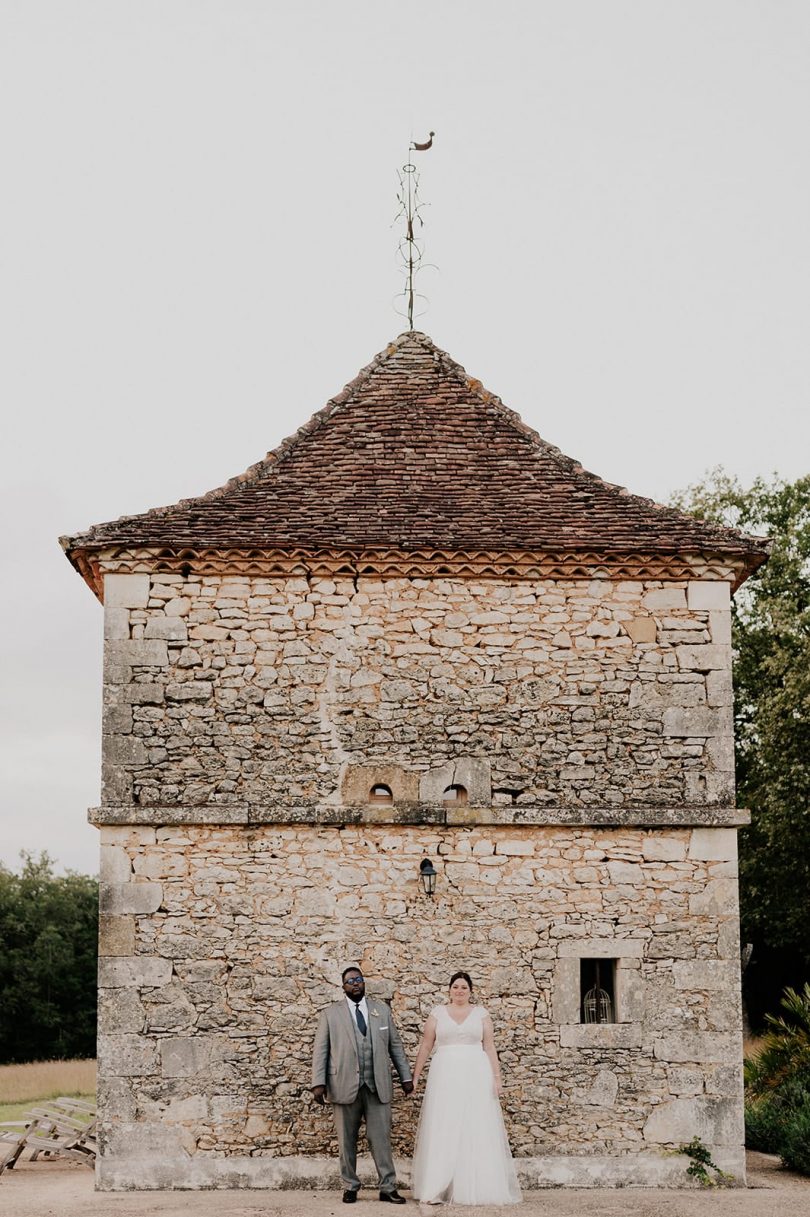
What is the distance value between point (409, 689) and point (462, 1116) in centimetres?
335

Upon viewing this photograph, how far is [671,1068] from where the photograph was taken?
36.2 feet

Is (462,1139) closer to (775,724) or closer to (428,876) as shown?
(428,876)

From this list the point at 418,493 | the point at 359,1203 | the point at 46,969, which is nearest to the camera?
the point at 359,1203

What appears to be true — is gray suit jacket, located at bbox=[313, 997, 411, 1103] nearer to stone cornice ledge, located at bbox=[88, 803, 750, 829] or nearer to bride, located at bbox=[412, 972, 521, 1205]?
bride, located at bbox=[412, 972, 521, 1205]

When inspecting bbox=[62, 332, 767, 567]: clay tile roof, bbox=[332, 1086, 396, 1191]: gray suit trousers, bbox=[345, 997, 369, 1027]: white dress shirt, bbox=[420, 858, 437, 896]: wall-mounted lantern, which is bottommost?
bbox=[332, 1086, 396, 1191]: gray suit trousers

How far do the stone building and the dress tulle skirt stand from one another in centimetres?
71

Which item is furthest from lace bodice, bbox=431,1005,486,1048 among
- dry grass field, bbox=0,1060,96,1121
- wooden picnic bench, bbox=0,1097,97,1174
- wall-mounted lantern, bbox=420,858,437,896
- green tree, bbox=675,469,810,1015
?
green tree, bbox=675,469,810,1015

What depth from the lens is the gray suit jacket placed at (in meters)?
10.2

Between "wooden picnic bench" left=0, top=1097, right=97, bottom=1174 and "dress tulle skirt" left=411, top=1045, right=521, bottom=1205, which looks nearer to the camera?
"dress tulle skirt" left=411, top=1045, right=521, bottom=1205

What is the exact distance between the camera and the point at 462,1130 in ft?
32.9

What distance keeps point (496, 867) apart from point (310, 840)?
1518 mm

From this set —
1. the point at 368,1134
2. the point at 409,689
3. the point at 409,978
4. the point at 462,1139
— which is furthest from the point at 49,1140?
the point at 409,689

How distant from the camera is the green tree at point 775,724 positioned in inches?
883

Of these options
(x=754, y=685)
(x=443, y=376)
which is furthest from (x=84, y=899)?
(x=443, y=376)
